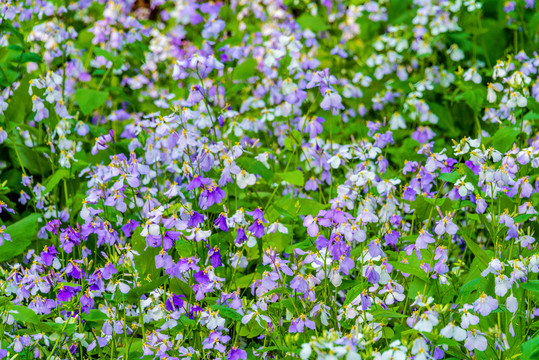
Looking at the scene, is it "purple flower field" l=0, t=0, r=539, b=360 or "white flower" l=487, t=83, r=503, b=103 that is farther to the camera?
"white flower" l=487, t=83, r=503, b=103

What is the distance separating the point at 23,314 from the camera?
79.6 inches

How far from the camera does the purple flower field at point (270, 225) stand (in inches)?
79.9

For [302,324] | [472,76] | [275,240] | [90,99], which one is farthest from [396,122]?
[302,324]

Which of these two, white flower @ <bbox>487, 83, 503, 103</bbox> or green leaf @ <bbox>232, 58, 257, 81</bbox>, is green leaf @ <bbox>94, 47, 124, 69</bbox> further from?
white flower @ <bbox>487, 83, 503, 103</bbox>

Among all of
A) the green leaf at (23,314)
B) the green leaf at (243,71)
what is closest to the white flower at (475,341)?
the green leaf at (23,314)

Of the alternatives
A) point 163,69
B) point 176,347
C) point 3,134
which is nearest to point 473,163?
point 176,347

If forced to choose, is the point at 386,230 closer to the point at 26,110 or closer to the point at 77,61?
the point at 26,110

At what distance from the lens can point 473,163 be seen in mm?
2260

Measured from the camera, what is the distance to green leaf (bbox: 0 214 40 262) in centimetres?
262

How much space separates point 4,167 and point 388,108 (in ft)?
6.65

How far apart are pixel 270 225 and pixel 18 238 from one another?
993mm

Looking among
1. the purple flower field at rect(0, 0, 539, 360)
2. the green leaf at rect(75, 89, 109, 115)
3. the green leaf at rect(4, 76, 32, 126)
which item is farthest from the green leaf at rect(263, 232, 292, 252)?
the green leaf at rect(4, 76, 32, 126)

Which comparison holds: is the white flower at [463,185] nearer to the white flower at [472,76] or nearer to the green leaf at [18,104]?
the white flower at [472,76]

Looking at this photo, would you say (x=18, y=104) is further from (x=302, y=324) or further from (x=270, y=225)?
(x=302, y=324)
